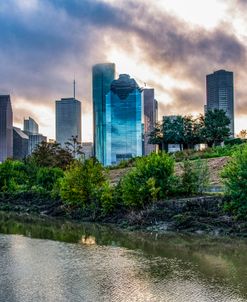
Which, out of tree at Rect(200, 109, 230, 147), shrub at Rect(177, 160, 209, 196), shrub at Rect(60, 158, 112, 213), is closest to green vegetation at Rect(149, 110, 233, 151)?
tree at Rect(200, 109, 230, 147)

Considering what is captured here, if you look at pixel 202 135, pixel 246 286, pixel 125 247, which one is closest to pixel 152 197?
pixel 125 247

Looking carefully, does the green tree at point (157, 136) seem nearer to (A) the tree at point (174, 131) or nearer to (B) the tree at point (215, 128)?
(A) the tree at point (174, 131)

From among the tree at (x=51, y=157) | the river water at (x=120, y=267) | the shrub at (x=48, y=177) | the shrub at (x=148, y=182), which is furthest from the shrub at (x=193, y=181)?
the tree at (x=51, y=157)

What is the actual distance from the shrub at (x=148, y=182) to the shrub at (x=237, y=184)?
683 cm

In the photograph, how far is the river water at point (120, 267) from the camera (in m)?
19.4

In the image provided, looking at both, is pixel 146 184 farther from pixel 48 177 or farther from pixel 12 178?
pixel 12 178

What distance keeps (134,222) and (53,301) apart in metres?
23.4

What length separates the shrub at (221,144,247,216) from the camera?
122ft

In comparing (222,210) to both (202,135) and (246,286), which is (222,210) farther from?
(202,135)

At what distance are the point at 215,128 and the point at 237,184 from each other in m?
55.5

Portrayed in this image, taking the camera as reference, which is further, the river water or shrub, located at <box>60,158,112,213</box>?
shrub, located at <box>60,158,112,213</box>

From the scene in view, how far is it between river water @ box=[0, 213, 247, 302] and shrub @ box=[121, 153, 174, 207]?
18.2 feet

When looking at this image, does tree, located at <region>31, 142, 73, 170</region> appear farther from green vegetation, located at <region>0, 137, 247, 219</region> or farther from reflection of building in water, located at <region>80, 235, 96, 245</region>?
reflection of building in water, located at <region>80, 235, 96, 245</region>

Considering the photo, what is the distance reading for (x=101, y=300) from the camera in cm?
1847
